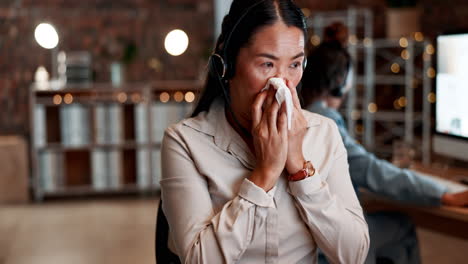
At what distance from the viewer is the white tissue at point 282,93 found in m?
1.40

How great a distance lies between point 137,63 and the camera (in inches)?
239

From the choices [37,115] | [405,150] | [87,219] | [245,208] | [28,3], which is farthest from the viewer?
[28,3]

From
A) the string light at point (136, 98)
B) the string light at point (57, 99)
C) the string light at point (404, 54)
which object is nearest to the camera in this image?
the string light at point (57, 99)

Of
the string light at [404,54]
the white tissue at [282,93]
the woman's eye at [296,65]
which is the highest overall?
the string light at [404,54]

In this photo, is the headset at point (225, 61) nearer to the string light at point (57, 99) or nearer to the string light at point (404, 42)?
the string light at point (57, 99)

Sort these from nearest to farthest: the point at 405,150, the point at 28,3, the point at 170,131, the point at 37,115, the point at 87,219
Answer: the point at 170,131, the point at 405,150, the point at 87,219, the point at 37,115, the point at 28,3

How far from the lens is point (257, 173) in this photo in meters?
1.43

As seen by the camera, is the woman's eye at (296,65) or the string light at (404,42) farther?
the string light at (404,42)

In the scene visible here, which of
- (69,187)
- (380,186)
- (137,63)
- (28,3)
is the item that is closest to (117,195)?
(69,187)

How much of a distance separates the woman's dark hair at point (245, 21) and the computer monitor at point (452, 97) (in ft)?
3.88

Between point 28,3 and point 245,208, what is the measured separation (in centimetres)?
504

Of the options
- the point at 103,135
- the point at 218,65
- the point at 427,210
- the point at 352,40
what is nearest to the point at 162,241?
the point at 218,65

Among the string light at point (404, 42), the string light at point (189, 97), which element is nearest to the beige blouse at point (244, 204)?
the string light at point (189, 97)

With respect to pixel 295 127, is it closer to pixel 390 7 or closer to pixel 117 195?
pixel 117 195
